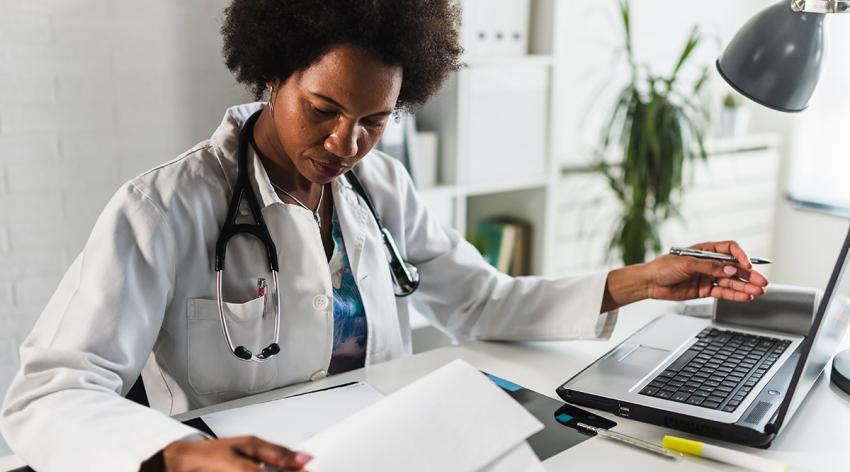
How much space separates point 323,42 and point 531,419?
581 millimetres

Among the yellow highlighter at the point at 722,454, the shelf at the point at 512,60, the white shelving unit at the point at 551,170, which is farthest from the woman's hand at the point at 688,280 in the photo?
the shelf at the point at 512,60

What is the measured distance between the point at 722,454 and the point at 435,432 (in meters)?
0.37

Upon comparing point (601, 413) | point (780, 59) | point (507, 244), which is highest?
point (780, 59)

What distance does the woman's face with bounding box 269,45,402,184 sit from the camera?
3.53 feet

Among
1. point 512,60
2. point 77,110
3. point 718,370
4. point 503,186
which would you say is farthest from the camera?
point 503,186

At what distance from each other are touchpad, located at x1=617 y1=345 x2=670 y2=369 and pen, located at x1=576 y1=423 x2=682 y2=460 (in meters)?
0.20

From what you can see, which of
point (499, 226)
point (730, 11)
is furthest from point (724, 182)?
point (499, 226)

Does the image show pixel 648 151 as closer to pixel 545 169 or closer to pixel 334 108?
pixel 545 169

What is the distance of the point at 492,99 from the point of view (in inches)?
95.6

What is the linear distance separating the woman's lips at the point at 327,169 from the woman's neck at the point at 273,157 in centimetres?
12

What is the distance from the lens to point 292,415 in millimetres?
1016

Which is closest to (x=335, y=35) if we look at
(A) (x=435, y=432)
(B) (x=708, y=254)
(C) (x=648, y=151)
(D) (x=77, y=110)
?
(A) (x=435, y=432)

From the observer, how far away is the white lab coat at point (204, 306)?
0.89m

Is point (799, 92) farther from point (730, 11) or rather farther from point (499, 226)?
point (730, 11)
